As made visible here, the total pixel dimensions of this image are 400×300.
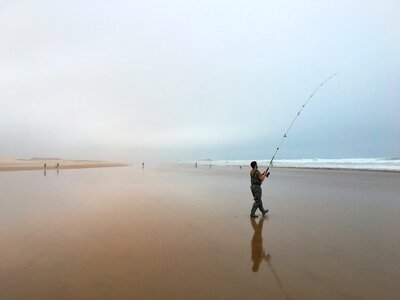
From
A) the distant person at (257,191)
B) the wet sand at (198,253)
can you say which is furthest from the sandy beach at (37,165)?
the distant person at (257,191)

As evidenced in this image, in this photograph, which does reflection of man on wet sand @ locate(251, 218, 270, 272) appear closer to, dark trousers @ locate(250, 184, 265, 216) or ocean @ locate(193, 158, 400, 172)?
dark trousers @ locate(250, 184, 265, 216)

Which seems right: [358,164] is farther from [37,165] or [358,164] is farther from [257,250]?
[37,165]

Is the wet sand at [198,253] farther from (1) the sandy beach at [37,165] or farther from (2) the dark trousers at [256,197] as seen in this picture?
(1) the sandy beach at [37,165]

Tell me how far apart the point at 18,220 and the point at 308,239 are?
8661 millimetres

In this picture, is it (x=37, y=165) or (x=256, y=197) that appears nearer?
(x=256, y=197)

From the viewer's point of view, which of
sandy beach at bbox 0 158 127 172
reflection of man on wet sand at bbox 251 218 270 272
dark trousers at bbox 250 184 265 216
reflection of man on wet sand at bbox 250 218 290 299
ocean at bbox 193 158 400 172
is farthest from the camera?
sandy beach at bbox 0 158 127 172

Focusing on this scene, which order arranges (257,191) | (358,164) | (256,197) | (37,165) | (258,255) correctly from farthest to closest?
(37,165) → (358,164) → (256,197) → (257,191) → (258,255)

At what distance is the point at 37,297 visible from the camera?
181 inches

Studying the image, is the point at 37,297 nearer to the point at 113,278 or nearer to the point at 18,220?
the point at 113,278

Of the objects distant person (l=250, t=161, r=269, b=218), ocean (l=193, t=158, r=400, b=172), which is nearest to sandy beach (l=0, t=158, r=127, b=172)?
ocean (l=193, t=158, r=400, b=172)

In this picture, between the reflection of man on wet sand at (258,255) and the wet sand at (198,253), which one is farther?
the reflection of man on wet sand at (258,255)

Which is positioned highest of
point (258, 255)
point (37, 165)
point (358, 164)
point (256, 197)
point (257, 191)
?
point (37, 165)

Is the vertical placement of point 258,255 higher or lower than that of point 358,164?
lower

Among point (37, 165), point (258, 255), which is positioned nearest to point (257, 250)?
point (258, 255)
